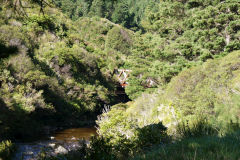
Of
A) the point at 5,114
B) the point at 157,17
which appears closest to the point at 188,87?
the point at 5,114

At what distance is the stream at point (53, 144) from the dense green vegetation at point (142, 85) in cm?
92

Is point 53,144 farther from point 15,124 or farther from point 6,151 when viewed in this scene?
point 6,151

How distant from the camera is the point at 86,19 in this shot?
46.8m

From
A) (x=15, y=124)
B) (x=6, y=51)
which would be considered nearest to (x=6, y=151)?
(x=15, y=124)

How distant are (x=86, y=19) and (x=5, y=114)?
38.7 metres

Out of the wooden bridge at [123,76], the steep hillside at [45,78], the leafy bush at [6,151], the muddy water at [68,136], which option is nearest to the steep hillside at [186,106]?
the leafy bush at [6,151]

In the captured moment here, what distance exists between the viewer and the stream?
31.6ft

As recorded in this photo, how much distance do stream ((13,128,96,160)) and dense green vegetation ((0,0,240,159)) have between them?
92 cm

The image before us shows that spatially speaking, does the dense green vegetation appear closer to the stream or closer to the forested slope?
the forested slope

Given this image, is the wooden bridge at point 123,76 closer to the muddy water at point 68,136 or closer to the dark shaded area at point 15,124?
the muddy water at point 68,136

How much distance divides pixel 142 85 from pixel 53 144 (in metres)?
11.7

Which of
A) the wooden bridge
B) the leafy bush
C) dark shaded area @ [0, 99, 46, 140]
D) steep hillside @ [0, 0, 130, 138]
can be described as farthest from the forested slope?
the wooden bridge

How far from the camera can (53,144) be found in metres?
12.1

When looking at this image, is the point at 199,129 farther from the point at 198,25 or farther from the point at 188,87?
the point at 198,25
